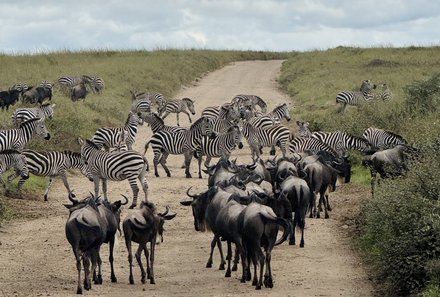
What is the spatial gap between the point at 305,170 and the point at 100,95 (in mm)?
22992

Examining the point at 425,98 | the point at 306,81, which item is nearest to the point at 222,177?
the point at 425,98

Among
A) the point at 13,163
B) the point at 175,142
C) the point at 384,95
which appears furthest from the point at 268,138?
the point at 384,95

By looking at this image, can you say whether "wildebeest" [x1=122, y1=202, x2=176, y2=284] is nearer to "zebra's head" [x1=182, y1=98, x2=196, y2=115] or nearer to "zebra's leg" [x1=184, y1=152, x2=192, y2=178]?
"zebra's leg" [x1=184, y1=152, x2=192, y2=178]

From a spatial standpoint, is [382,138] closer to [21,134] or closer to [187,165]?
[187,165]

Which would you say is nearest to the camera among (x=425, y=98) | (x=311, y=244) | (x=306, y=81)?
(x=311, y=244)

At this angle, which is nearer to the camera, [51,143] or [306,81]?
[51,143]

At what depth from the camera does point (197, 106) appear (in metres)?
39.5

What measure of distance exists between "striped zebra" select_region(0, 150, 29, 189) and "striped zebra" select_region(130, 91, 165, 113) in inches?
546

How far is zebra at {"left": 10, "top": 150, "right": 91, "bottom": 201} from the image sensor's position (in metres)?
20.9

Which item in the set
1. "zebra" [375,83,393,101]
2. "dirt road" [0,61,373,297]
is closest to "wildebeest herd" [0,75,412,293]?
"dirt road" [0,61,373,297]

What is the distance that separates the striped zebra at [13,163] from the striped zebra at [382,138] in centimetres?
842

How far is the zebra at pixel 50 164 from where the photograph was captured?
823 inches

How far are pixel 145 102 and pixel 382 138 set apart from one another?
13960 millimetres

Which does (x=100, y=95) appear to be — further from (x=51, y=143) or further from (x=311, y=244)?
(x=311, y=244)
